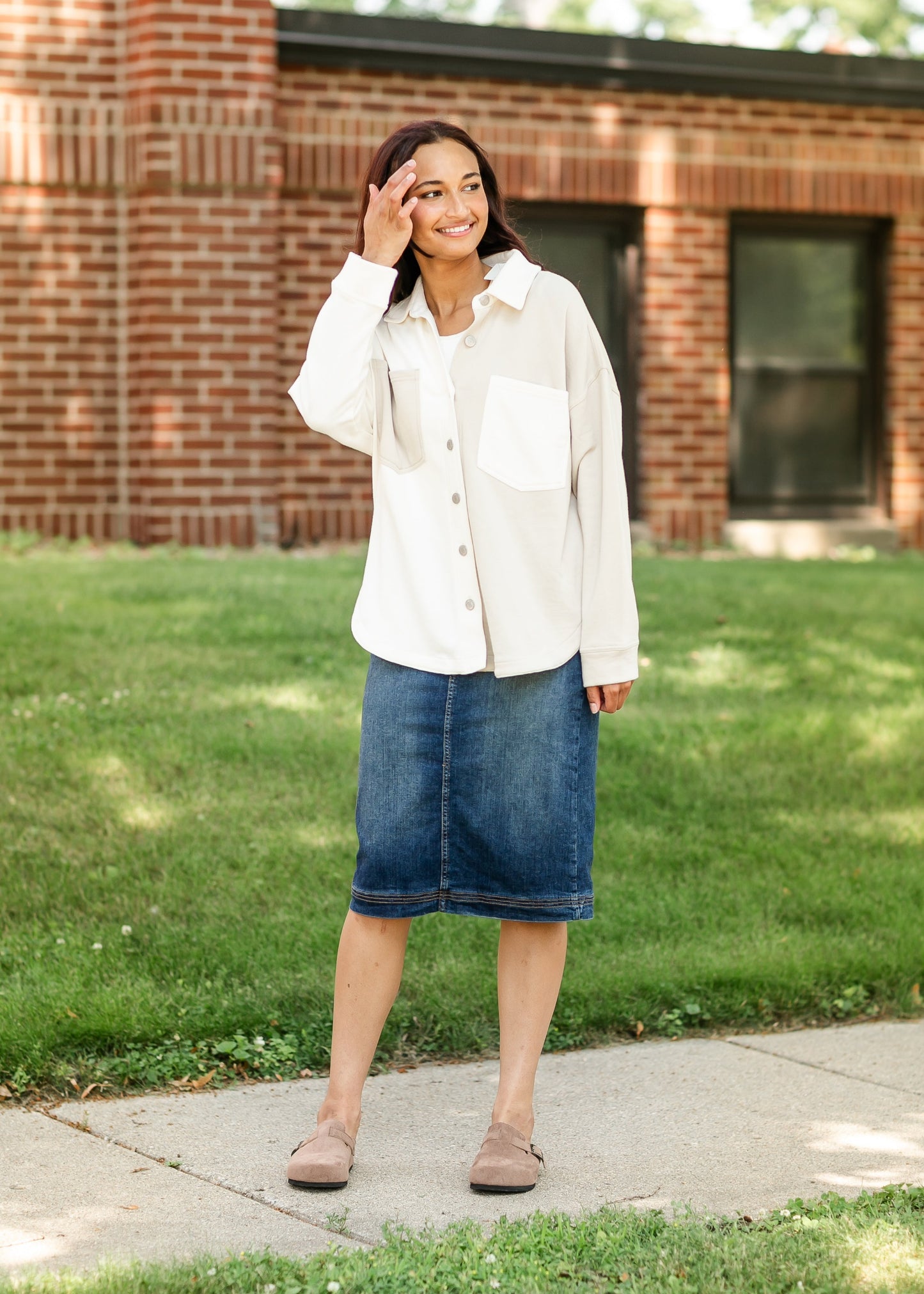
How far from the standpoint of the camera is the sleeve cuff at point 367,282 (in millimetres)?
3121

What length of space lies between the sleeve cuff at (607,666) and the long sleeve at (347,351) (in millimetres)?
662

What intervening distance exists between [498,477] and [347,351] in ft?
1.26

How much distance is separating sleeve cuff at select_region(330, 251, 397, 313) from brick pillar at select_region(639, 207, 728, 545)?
774cm

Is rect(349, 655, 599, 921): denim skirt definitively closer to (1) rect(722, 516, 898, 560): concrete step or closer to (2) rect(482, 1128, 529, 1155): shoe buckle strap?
(2) rect(482, 1128, 529, 1155): shoe buckle strap

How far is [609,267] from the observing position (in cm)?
1090

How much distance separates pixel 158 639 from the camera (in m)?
6.66

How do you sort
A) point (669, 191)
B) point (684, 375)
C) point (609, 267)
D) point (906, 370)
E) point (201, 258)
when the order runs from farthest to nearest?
1. point (906, 370)
2. point (609, 267)
3. point (684, 375)
4. point (669, 191)
5. point (201, 258)

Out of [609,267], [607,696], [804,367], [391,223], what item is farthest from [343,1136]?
[804,367]

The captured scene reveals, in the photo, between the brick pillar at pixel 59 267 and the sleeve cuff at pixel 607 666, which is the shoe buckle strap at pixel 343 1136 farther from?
the brick pillar at pixel 59 267

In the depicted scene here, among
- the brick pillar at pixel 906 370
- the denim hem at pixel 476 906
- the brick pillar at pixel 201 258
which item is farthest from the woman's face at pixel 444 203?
the brick pillar at pixel 906 370

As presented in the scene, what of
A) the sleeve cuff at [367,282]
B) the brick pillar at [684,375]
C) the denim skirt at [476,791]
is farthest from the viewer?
the brick pillar at [684,375]

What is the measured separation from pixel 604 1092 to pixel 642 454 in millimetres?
7415

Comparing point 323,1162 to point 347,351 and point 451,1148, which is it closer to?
point 451,1148

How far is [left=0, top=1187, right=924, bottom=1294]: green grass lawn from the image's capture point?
106 inches
